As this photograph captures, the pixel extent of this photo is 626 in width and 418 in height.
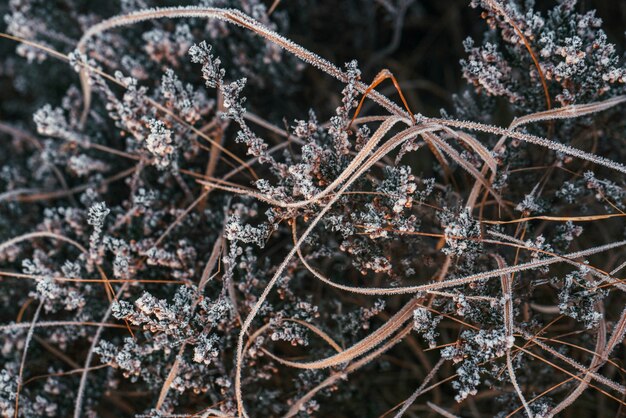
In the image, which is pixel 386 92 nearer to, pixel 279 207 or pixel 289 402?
pixel 279 207

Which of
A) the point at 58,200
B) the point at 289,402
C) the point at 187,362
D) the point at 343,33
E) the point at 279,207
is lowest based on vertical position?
the point at 289,402

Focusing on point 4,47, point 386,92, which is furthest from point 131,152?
point 4,47

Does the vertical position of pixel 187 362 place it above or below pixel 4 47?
below

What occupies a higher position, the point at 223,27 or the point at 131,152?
the point at 223,27

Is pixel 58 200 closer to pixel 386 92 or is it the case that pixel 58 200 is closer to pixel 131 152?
pixel 131 152

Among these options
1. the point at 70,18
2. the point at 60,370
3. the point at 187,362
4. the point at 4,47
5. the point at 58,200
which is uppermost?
the point at 4,47

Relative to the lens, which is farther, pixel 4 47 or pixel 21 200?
pixel 4 47

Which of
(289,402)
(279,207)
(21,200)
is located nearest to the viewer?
(279,207)

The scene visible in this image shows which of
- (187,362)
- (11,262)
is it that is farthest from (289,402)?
(11,262)

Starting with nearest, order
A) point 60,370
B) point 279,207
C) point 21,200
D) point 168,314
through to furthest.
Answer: point 168,314 → point 279,207 → point 60,370 → point 21,200
